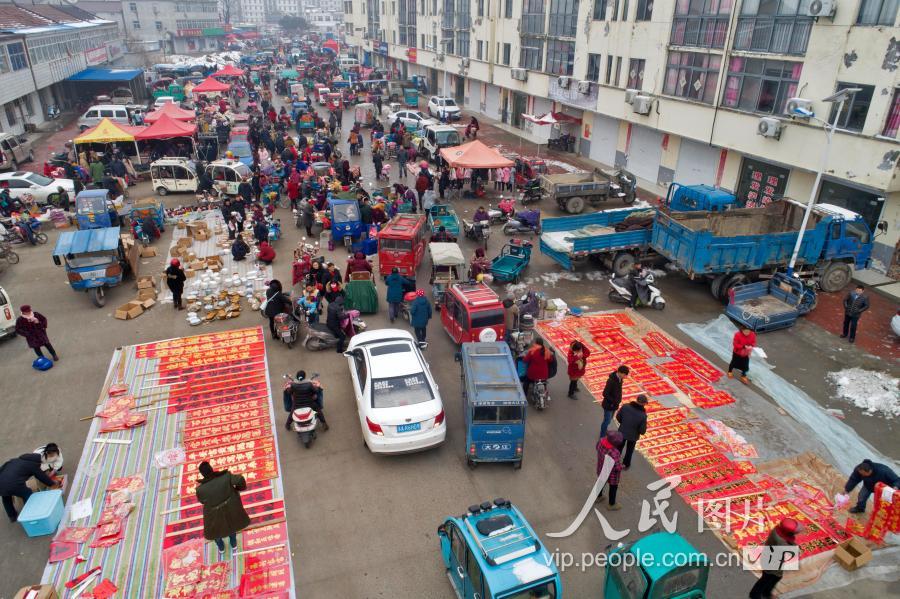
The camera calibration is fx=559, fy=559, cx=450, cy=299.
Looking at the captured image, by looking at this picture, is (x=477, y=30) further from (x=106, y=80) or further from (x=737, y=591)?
(x=737, y=591)

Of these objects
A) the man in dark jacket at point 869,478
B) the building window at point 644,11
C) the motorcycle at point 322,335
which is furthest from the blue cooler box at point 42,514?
the building window at point 644,11

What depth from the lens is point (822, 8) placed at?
18375 mm

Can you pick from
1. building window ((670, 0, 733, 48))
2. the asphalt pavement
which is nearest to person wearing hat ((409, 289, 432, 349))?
the asphalt pavement

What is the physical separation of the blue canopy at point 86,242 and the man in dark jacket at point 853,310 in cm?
2056

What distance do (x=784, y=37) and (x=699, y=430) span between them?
664 inches

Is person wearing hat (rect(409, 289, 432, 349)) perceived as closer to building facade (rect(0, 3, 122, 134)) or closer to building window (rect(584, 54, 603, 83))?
building window (rect(584, 54, 603, 83))

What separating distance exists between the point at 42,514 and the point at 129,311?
27.6 feet

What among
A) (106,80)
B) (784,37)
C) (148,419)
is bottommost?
(148,419)

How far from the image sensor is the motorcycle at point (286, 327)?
14.5 meters

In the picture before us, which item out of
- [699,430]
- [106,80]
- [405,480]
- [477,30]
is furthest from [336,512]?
[106,80]

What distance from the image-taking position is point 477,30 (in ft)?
152

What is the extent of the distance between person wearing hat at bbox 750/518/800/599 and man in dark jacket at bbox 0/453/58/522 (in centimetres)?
1147

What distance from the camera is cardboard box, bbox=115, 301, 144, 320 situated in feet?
53.2

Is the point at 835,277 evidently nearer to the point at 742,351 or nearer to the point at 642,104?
the point at 742,351
